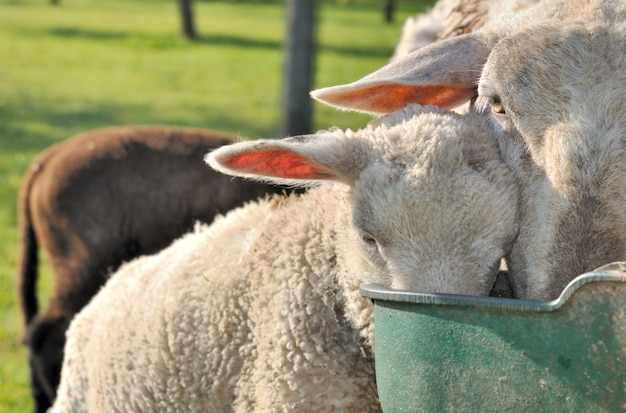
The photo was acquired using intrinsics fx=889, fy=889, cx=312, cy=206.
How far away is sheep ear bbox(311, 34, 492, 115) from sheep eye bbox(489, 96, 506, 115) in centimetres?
20

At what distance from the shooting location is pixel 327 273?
8.87 feet

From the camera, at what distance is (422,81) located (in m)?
2.98

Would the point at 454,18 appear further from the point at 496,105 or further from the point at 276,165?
the point at 276,165

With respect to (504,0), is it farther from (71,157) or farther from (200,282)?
(71,157)

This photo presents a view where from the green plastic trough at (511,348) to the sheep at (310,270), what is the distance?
240 mm

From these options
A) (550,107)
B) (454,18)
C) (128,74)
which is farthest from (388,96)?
(128,74)

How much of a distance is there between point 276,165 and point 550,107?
82cm

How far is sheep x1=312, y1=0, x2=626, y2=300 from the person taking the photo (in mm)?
2408

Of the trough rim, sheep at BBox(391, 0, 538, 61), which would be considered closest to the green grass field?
sheep at BBox(391, 0, 538, 61)

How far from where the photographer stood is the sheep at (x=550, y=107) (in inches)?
94.8

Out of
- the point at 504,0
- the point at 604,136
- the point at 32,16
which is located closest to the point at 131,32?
the point at 32,16

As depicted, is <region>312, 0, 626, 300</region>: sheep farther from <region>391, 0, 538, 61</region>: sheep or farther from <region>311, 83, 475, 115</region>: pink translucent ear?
<region>391, 0, 538, 61</region>: sheep

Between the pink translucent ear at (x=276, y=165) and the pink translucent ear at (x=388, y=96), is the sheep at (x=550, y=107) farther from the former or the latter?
the pink translucent ear at (x=276, y=165)

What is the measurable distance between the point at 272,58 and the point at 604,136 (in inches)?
842
